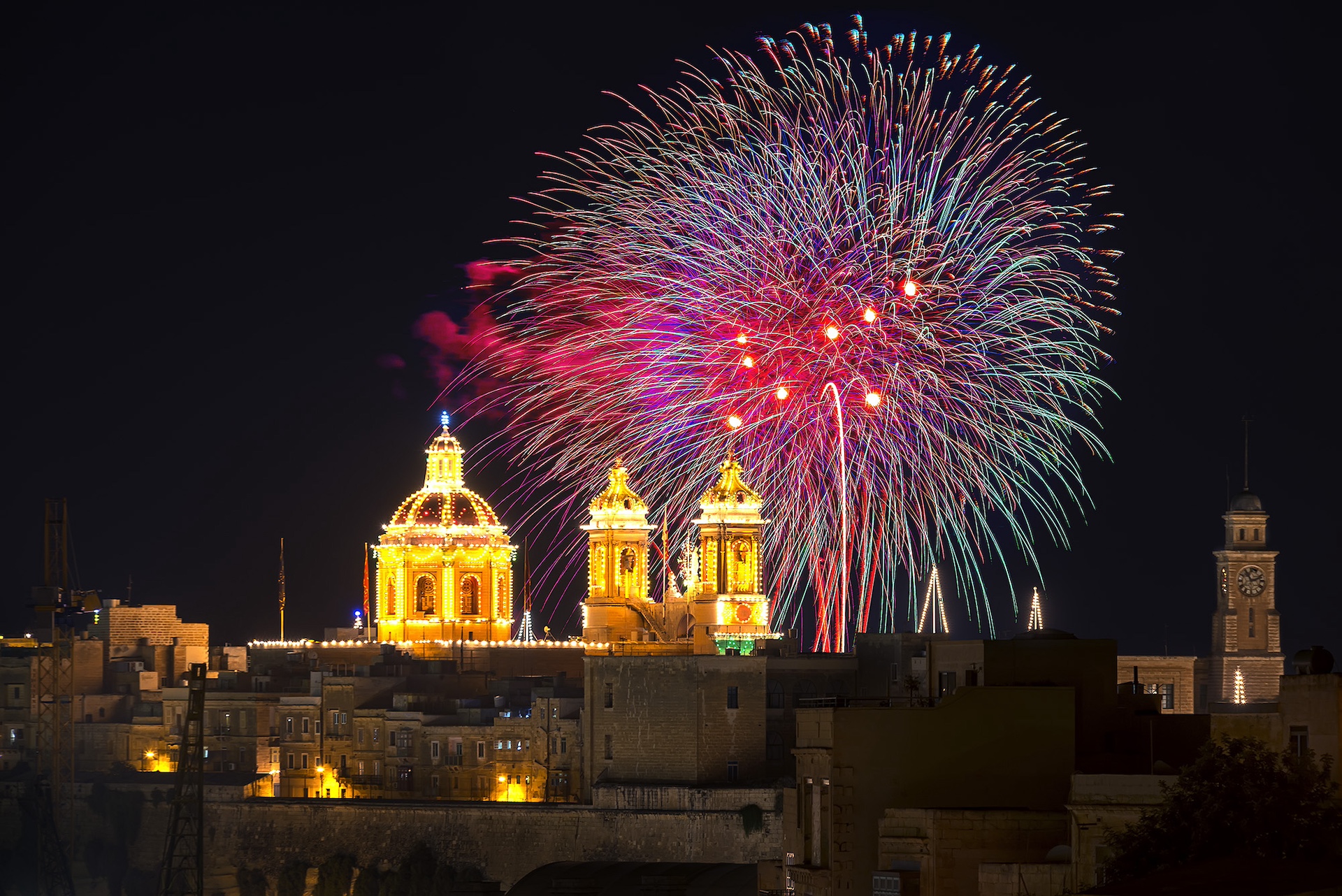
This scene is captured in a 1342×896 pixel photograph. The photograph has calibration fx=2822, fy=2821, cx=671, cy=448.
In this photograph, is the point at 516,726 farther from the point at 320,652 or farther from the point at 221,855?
the point at 320,652

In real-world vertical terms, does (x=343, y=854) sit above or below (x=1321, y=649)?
below

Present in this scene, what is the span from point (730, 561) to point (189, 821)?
24.7 metres

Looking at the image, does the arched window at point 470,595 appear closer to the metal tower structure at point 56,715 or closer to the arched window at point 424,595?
the arched window at point 424,595

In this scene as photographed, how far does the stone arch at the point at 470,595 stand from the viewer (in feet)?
408

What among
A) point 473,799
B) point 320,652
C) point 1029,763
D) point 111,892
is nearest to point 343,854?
point 473,799

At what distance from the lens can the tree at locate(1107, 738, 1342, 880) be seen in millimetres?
37344

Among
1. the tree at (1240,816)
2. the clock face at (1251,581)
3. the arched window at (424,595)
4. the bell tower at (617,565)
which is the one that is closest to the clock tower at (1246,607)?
the clock face at (1251,581)

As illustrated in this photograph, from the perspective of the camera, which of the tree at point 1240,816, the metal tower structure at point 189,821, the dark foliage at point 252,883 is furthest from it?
the dark foliage at point 252,883

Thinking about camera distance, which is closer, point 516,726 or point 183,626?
point 516,726

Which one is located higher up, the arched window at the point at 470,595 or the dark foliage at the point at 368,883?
the arched window at the point at 470,595

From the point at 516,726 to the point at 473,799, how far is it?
337cm

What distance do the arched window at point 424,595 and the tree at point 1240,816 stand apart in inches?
3424

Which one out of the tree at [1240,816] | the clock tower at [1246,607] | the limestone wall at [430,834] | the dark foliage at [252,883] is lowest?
the dark foliage at [252,883]

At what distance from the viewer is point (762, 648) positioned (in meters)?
98.1
